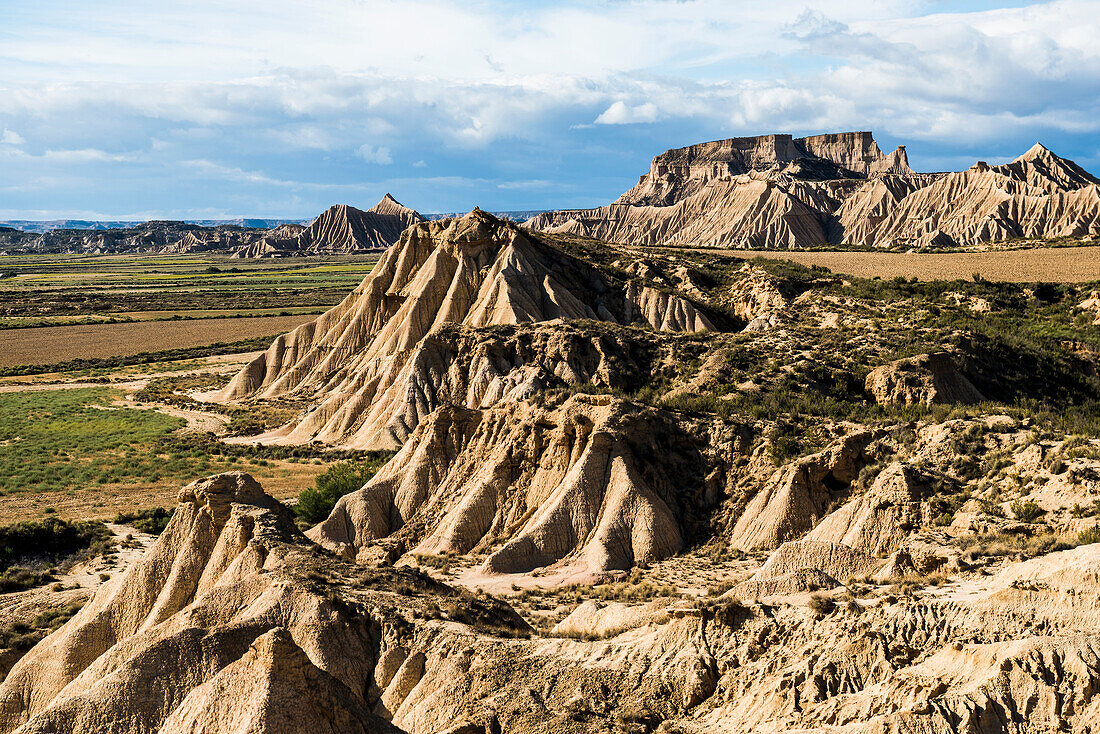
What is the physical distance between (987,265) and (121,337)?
9240 centimetres

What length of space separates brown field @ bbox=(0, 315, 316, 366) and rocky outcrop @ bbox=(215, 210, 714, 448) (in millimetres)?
38291

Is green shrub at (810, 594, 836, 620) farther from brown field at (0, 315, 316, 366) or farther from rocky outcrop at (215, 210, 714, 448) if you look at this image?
brown field at (0, 315, 316, 366)

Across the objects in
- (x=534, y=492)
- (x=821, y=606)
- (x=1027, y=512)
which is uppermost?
(x=821, y=606)

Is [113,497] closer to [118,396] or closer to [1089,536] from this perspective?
[118,396]

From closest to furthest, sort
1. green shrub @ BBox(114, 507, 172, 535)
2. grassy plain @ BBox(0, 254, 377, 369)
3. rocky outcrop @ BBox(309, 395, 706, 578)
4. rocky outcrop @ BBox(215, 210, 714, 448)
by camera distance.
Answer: rocky outcrop @ BBox(309, 395, 706, 578) → green shrub @ BBox(114, 507, 172, 535) → rocky outcrop @ BBox(215, 210, 714, 448) → grassy plain @ BBox(0, 254, 377, 369)

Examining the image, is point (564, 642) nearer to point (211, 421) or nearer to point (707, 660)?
point (707, 660)

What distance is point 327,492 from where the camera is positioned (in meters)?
36.7

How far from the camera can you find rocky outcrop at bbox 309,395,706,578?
92.0ft

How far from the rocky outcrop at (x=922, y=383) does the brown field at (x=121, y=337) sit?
3253 inches

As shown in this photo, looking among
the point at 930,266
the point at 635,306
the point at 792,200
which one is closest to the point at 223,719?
the point at 635,306

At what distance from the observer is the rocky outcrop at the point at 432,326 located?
160 feet

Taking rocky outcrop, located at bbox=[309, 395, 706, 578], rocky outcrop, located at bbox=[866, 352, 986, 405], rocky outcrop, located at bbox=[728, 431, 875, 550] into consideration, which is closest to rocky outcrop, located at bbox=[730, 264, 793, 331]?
rocky outcrop, located at bbox=[866, 352, 986, 405]

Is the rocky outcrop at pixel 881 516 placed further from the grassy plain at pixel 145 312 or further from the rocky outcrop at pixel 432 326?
the grassy plain at pixel 145 312

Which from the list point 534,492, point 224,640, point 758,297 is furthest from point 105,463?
point 758,297
